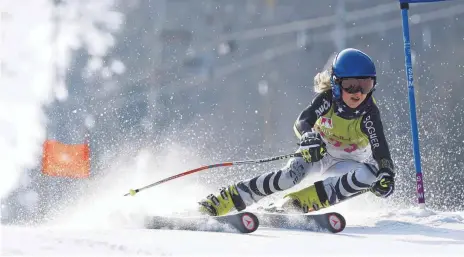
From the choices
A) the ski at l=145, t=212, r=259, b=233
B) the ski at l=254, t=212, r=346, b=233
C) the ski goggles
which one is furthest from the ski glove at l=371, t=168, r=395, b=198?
the ski at l=145, t=212, r=259, b=233

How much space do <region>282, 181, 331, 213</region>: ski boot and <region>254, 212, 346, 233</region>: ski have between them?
413mm

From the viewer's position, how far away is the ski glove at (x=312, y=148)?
5.06 metres

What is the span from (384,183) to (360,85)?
2.29 ft

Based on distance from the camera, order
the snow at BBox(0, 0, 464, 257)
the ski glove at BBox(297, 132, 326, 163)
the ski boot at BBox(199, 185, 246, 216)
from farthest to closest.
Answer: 1. the ski boot at BBox(199, 185, 246, 216)
2. the ski glove at BBox(297, 132, 326, 163)
3. the snow at BBox(0, 0, 464, 257)

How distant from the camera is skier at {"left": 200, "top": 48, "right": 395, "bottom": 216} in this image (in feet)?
16.6

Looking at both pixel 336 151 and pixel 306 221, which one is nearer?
pixel 306 221

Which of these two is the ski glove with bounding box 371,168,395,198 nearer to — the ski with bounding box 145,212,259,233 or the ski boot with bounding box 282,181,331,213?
the ski boot with bounding box 282,181,331,213

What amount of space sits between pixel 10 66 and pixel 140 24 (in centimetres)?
531

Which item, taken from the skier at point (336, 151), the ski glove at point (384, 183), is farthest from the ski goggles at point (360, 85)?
the ski glove at point (384, 183)

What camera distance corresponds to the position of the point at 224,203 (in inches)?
211

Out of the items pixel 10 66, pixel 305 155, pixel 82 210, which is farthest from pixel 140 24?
pixel 305 155

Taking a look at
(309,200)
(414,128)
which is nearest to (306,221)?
(309,200)

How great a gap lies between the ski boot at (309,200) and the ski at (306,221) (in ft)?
1.35

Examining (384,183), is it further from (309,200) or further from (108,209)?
(108,209)
